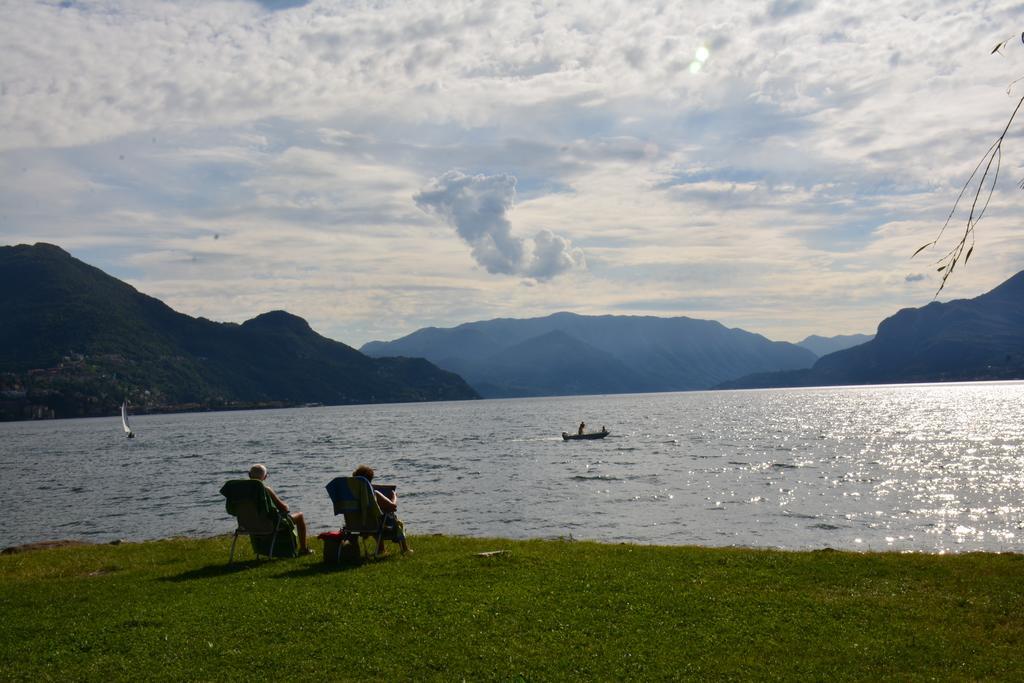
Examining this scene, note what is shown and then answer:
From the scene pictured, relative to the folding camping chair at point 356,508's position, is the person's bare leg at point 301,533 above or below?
below

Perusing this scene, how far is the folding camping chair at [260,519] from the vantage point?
16.7 metres

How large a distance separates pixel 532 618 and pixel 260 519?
25.9 ft

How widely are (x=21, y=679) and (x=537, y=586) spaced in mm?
7837

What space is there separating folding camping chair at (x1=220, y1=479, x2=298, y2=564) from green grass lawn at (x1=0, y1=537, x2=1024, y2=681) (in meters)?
0.44

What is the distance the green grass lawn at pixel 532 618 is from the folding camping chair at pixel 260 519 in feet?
1.43

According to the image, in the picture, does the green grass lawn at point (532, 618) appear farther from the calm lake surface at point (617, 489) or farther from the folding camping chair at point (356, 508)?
the calm lake surface at point (617, 489)

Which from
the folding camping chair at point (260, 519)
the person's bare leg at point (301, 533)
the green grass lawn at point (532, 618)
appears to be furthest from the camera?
the person's bare leg at point (301, 533)

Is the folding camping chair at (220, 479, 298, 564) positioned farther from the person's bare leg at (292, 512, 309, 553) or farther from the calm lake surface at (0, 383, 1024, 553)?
the calm lake surface at (0, 383, 1024, 553)

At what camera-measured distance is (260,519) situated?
55.9 ft

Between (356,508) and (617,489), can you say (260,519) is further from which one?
(617,489)

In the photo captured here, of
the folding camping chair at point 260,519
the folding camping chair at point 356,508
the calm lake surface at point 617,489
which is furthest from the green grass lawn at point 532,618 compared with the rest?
the calm lake surface at point 617,489

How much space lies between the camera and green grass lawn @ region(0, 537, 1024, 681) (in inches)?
393

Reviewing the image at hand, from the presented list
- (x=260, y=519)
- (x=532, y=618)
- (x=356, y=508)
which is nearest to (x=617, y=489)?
(x=356, y=508)

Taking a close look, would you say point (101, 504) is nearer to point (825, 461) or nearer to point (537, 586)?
point (537, 586)
